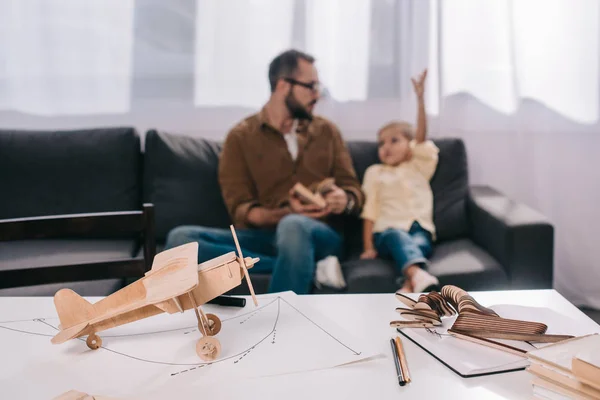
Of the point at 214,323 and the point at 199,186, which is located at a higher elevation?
the point at 199,186

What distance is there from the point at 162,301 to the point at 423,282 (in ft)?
4.17

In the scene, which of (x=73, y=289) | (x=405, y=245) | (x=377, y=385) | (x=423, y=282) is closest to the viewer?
(x=377, y=385)

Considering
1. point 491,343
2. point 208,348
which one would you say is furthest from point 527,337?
point 208,348

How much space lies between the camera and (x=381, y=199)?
2430 millimetres

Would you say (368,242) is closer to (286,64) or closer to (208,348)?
(286,64)

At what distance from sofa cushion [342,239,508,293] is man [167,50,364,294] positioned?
0.17 m

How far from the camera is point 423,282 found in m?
1.97

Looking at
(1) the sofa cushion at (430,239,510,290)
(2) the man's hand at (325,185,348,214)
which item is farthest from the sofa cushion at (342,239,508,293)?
(2) the man's hand at (325,185,348,214)

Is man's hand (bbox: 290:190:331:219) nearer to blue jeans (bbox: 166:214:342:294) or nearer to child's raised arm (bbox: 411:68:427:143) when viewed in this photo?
blue jeans (bbox: 166:214:342:294)

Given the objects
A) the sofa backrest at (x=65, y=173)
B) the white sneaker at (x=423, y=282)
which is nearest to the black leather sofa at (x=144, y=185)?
the sofa backrest at (x=65, y=173)

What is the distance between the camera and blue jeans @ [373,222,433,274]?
6.87 feet

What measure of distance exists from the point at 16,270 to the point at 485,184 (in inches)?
83.8

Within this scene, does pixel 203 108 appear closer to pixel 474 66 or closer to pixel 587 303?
pixel 474 66

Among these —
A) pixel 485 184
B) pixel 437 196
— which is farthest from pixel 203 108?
pixel 485 184
